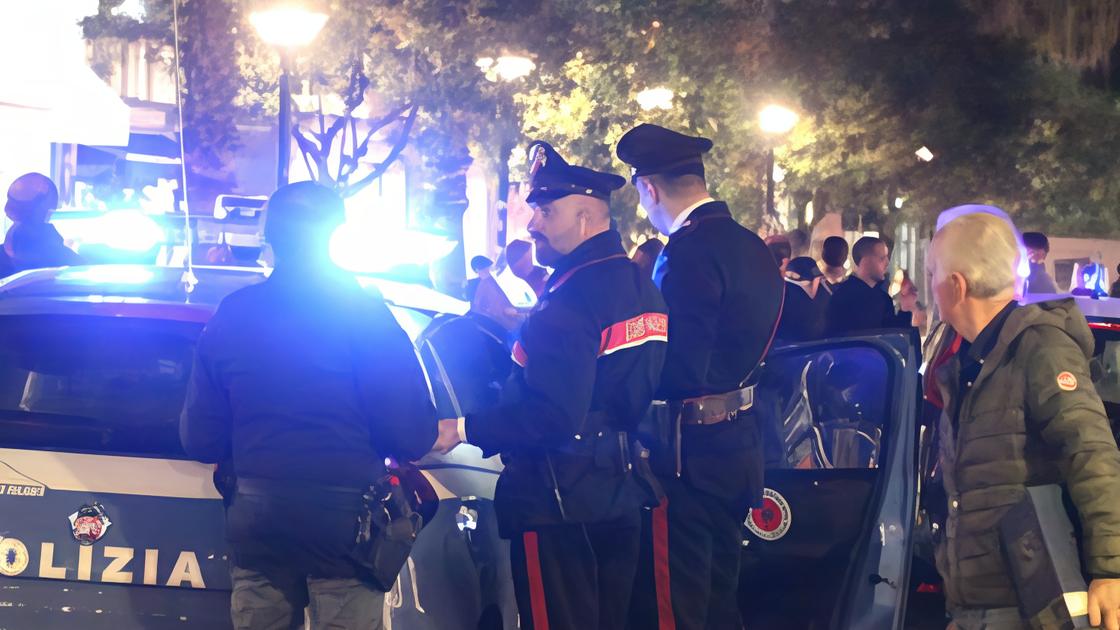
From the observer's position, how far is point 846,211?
104ft

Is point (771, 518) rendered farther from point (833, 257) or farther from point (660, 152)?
point (833, 257)

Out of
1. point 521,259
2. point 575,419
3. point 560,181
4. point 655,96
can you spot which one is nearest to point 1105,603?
point 575,419

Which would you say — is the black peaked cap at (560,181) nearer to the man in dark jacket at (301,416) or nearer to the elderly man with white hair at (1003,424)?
the man in dark jacket at (301,416)

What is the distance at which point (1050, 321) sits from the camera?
348cm

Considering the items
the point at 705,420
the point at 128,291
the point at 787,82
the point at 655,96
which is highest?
the point at 787,82

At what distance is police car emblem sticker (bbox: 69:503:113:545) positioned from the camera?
12.8ft

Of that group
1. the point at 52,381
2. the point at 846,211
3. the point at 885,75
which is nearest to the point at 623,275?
the point at 52,381

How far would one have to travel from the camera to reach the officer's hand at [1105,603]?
3.23m

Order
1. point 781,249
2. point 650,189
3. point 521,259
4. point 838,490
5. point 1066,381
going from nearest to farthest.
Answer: point 1066,381 → point 650,189 → point 838,490 → point 781,249 → point 521,259

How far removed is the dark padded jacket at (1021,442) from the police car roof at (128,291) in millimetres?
1653

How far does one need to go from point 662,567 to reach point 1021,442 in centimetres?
163

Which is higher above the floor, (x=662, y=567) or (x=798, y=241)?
(x=798, y=241)

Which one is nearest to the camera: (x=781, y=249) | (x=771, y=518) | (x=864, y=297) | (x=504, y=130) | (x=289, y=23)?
(x=771, y=518)

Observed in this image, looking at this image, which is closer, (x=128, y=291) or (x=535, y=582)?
(x=535, y=582)
